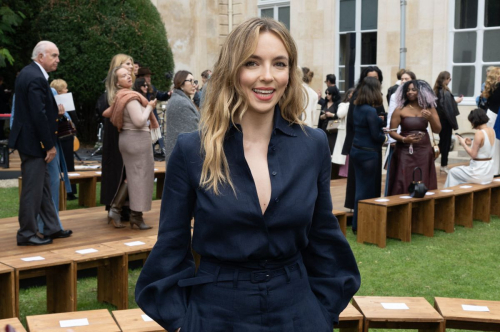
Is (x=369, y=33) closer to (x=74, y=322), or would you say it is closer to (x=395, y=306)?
(x=395, y=306)

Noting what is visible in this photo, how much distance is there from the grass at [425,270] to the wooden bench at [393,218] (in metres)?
0.12

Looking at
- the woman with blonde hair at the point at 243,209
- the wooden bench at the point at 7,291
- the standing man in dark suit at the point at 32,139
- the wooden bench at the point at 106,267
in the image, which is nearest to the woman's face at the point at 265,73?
the woman with blonde hair at the point at 243,209

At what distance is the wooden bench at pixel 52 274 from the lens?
208 inches

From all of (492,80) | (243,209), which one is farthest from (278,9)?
(243,209)

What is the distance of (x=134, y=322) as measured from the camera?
4.21 meters

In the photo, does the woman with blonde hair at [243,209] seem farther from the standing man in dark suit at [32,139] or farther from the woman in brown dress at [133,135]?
the woman in brown dress at [133,135]

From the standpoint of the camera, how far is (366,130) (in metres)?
8.63

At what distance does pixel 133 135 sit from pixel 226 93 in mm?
5531

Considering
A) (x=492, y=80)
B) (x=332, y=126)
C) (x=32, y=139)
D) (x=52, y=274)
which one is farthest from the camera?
(x=492, y=80)

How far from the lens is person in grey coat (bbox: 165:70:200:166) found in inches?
317

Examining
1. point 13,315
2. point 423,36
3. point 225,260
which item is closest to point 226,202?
point 225,260

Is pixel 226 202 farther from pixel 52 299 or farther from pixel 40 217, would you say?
pixel 40 217

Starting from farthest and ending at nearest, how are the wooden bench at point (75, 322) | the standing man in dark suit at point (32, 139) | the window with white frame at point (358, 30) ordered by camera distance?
the window with white frame at point (358, 30) < the standing man in dark suit at point (32, 139) < the wooden bench at point (75, 322)

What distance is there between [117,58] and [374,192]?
140 inches
